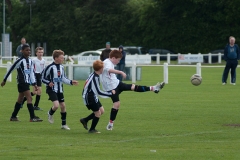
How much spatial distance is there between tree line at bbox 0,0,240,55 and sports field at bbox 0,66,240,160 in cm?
4880

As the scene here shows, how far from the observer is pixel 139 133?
13.5m

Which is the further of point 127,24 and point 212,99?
point 127,24

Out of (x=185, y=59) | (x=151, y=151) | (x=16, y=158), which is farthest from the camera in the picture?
(x=185, y=59)

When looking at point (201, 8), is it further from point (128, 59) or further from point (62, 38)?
point (128, 59)

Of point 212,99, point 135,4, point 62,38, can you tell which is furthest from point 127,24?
point 212,99

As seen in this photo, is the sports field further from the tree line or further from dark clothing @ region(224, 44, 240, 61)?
the tree line

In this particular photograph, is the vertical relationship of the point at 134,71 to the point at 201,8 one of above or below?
below

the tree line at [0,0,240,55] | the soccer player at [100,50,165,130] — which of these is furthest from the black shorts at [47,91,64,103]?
the tree line at [0,0,240,55]

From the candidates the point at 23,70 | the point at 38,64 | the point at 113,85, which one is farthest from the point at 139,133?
the point at 38,64

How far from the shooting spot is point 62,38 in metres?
79.6

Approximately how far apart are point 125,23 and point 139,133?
212ft

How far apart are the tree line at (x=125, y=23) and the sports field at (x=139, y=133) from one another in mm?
48795

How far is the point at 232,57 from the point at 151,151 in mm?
18361

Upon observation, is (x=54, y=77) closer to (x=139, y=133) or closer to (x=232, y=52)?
(x=139, y=133)
